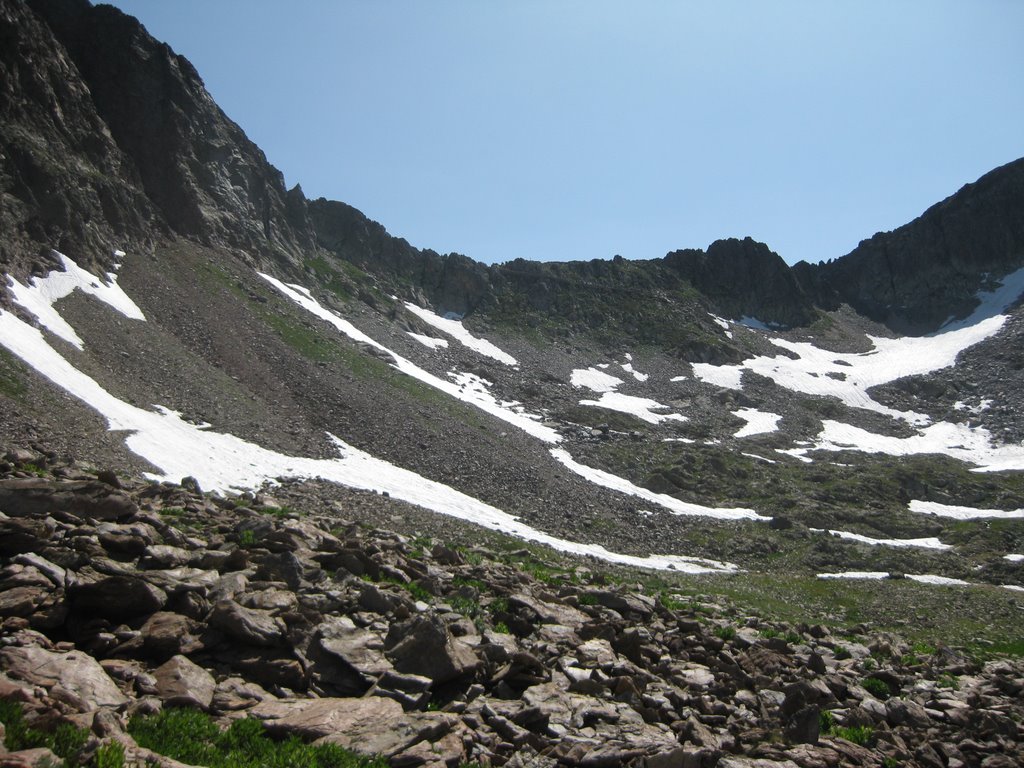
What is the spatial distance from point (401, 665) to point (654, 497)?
51046mm

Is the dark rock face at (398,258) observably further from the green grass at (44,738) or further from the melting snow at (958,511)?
the green grass at (44,738)

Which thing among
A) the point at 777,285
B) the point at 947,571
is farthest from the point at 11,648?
the point at 777,285

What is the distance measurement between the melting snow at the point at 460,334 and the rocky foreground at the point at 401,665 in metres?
86.7

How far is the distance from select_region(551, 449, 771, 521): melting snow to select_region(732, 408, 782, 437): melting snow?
2970 centimetres

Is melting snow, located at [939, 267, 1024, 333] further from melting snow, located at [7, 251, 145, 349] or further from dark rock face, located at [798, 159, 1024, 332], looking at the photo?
melting snow, located at [7, 251, 145, 349]

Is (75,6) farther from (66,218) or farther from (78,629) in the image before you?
(78,629)

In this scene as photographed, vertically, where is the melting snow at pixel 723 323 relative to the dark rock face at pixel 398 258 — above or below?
above

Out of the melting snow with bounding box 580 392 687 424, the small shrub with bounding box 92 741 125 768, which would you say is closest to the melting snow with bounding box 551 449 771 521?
the melting snow with bounding box 580 392 687 424

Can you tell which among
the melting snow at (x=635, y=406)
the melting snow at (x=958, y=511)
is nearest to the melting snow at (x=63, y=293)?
the melting snow at (x=635, y=406)

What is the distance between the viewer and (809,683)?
42.9 ft

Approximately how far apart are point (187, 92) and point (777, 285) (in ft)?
452

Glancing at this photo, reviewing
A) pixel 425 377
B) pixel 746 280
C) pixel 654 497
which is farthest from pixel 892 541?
pixel 746 280

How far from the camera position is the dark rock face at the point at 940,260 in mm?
161625

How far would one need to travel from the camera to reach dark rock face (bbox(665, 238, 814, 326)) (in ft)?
525
